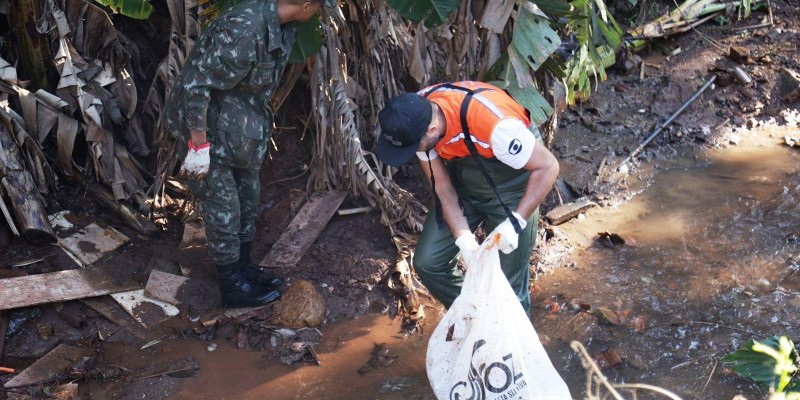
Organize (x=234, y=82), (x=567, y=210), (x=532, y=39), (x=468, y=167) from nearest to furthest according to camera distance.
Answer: (x=468, y=167) < (x=234, y=82) < (x=532, y=39) < (x=567, y=210)

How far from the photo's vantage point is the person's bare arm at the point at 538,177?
3035 mm

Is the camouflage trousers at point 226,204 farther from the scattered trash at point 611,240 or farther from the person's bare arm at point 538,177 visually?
the scattered trash at point 611,240

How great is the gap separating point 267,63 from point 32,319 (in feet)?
6.43

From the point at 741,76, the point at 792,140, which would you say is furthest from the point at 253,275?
the point at 741,76

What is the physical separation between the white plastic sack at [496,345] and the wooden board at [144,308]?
6.44 feet

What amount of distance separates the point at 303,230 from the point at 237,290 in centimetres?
68

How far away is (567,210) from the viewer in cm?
508

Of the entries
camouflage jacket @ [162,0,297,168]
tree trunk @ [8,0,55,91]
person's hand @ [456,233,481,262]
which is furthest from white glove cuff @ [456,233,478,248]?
tree trunk @ [8,0,55,91]

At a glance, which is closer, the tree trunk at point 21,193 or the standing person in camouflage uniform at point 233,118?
the standing person in camouflage uniform at point 233,118

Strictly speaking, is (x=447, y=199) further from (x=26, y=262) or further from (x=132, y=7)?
(x=26, y=262)

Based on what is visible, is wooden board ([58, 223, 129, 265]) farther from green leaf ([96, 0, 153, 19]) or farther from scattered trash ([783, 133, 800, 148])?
scattered trash ([783, 133, 800, 148])

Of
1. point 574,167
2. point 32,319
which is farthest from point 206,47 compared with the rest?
point 574,167

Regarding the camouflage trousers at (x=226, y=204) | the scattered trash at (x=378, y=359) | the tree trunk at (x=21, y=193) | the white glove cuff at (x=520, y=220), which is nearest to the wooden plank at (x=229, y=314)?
the camouflage trousers at (x=226, y=204)

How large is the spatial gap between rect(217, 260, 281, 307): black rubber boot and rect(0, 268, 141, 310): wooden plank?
0.58 metres
